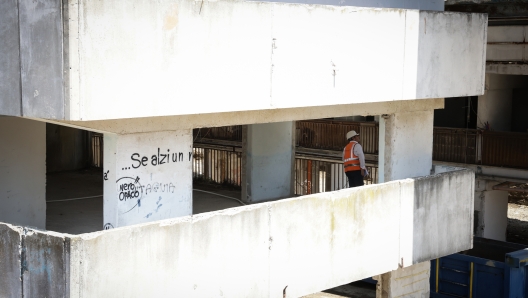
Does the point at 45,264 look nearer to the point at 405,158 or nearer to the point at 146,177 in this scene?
the point at 146,177

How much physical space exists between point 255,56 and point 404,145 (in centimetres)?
553

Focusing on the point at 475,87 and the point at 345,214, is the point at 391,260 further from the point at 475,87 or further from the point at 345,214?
the point at 475,87

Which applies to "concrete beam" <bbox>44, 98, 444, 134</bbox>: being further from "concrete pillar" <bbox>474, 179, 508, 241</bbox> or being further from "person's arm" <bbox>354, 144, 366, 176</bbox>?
"concrete pillar" <bbox>474, 179, 508, 241</bbox>

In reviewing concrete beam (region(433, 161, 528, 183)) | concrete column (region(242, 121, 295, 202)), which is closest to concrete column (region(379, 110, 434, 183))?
concrete column (region(242, 121, 295, 202))

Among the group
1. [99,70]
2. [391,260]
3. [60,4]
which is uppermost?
[60,4]

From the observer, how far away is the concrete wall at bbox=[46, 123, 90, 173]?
69.5 feet

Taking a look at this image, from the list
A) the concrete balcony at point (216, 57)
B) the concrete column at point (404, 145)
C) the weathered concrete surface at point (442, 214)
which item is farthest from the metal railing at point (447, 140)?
the concrete balcony at point (216, 57)

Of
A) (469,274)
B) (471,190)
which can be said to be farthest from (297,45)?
(469,274)

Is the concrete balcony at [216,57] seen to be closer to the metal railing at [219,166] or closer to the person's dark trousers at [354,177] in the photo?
the person's dark trousers at [354,177]

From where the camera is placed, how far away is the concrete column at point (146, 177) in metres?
11.5

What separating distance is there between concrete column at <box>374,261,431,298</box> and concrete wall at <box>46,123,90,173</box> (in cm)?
946

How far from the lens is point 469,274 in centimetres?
1806

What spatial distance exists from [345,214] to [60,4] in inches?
263

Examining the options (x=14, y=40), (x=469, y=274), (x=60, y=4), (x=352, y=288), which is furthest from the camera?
(x=352, y=288)
